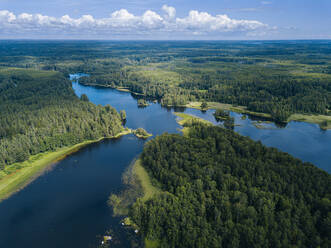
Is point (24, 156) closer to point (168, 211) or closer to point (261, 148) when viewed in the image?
point (168, 211)

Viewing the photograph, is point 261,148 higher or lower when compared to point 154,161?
higher

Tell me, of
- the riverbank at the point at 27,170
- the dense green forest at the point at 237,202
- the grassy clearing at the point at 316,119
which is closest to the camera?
the dense green forest at the point at 237,202

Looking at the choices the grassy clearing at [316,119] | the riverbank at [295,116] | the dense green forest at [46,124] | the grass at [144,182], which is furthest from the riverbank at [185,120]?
the grassy clearing at [316,119]

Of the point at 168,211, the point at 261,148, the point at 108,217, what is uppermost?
the point at 261,148

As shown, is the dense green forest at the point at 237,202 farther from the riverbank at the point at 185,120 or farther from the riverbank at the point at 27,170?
the riverbank at the point at 185,120

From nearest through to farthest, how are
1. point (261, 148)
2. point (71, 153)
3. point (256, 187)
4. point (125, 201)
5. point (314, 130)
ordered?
point (256, 187)
point (125, 201)
point (261, 148)
point (71, 153)
point (314, 130)

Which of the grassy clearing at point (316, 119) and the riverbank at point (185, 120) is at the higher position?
the grassy clearing at point (316, 119)

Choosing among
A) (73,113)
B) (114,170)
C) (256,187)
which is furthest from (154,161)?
(73,113)
